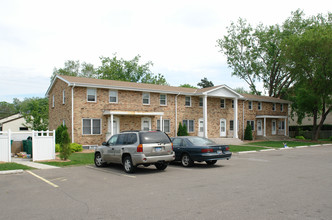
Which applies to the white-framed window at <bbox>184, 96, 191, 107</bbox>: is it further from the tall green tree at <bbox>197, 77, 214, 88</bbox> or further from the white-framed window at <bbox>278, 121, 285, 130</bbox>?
the tall green tree at <bbox>197, 77, 214, 88</bbox>

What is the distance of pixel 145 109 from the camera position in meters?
28.6

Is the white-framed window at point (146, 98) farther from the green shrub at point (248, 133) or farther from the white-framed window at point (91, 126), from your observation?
the green shrub at point (248, 133)

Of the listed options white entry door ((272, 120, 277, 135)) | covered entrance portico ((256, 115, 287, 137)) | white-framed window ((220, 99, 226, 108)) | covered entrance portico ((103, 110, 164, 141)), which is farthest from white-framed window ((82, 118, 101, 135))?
white entry door ((272, 120, 277, 135))

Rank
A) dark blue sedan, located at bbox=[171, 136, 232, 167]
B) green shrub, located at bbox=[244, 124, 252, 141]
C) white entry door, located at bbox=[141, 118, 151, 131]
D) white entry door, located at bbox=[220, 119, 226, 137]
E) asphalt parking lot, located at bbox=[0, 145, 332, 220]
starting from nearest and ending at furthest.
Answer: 1. asphalt parking lot, located at bbox=[0, 145, 332, 220]
2. dark blue sedan, located at bbox=[171, 136, 232, 167]
3. white entry door, located at bbox=[141, 118, 151, 131]
4. white entry door, located at bbox=[220, 119, 226, 137]
5. green shrub, located at bbox=[244, 124, 252, 141]

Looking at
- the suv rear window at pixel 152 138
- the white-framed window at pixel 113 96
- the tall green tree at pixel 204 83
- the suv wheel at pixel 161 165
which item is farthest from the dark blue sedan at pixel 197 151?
the tall green tree at pixel 204 83

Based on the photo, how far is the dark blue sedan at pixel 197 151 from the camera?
45.3 ft

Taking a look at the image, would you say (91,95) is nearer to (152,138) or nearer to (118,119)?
(118,119)

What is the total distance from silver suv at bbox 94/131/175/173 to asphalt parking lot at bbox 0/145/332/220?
21.8 inches

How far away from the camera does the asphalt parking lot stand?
6.30m

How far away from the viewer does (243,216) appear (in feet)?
19.6

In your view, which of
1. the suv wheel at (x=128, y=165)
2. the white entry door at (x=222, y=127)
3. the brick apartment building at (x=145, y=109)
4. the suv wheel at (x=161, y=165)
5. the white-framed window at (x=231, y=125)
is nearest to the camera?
the suv wheel at (x=128, y=165)

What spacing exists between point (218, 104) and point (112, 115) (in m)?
14.2

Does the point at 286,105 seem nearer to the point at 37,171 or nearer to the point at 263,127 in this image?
the point at 263,127

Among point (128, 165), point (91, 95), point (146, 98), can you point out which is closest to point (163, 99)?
point (146, 98)
